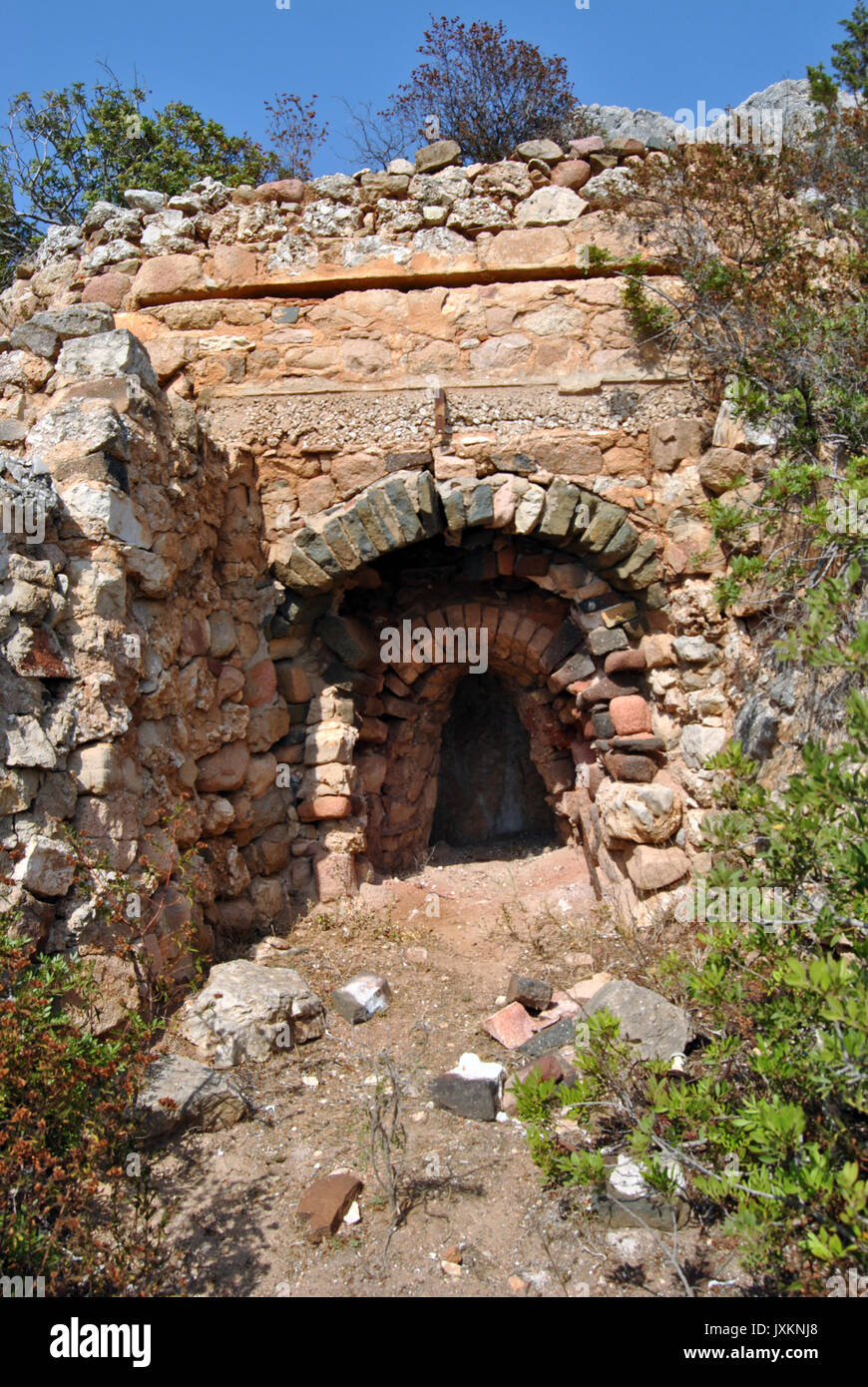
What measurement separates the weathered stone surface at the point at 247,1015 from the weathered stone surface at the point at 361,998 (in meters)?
0.13

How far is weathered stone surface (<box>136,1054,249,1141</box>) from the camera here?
9.46 ft

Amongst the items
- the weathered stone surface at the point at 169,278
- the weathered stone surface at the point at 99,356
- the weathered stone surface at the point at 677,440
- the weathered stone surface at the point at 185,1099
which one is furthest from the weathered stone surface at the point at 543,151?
the weathered stone surface at the point at 185,1099

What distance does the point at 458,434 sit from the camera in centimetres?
485

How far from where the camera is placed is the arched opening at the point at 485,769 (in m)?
8.68

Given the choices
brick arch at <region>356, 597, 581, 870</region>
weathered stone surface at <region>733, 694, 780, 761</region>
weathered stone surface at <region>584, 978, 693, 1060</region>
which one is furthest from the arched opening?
weathered stone surface at <region>584, 978, 693, 1060</region>

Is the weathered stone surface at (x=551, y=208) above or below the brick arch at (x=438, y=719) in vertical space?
above

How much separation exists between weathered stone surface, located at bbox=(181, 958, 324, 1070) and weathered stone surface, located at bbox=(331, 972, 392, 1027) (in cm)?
13

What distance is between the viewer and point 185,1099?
9.73ft

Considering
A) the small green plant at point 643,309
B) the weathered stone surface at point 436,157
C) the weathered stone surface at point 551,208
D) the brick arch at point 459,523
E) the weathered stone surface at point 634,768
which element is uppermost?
the weathered stone surface at point 436,157

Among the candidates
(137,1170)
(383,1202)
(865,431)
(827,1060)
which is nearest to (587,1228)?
(383,1202)

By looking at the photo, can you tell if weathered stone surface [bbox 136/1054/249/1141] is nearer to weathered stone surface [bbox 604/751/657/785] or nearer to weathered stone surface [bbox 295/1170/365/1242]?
weathered stone surface [bbox 295/1170/365/1242]

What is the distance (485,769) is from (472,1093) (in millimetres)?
5595

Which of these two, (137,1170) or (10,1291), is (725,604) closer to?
(137,1170)

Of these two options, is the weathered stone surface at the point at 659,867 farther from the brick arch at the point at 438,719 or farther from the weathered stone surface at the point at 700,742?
the brick arch at the point at 438,719
